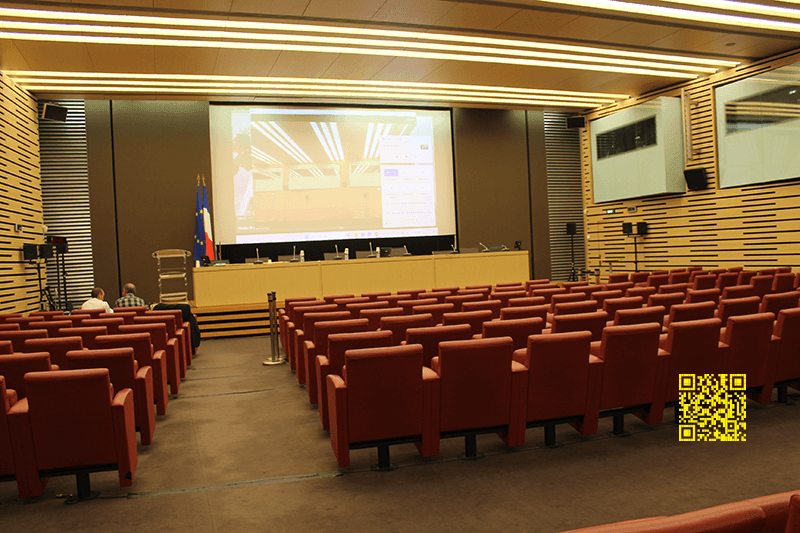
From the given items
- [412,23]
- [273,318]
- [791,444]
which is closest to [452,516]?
[791,444]

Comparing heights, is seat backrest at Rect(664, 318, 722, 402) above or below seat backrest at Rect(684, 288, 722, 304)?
below

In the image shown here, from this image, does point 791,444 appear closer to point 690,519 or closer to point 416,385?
point 416,385

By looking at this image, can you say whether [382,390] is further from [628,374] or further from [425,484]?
[628,374]

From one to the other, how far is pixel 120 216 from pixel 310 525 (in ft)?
37.6

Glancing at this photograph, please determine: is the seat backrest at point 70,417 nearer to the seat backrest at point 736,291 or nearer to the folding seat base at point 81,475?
the folding seat base at point 81,475

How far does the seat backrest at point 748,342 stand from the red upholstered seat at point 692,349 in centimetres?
8

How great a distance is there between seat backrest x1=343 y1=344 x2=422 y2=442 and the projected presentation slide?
10.3m

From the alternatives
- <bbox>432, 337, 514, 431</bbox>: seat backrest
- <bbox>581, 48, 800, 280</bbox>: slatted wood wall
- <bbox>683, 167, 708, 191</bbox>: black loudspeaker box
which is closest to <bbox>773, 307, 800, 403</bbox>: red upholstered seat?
<bbox>432, 337, 514, 431</bbox>: seat backrest

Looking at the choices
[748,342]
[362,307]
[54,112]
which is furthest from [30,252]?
[748,342]

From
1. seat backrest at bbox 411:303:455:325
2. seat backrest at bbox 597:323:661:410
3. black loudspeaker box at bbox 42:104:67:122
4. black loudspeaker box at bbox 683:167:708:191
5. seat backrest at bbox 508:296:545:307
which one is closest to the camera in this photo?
seat backrest at bbox 597:323:661:410

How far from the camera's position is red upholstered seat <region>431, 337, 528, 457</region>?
312cm

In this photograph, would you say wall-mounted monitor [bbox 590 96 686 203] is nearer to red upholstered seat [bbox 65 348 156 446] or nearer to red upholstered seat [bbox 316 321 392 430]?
red upholstered seat [bbox 316 321 392 430]

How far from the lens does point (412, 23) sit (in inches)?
340

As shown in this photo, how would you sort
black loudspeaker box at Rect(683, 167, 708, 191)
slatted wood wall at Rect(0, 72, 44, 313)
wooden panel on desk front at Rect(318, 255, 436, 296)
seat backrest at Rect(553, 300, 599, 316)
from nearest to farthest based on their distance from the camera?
seat backrest at Rect(553, 300, 599, 316) < slatted wood wall at Rect(0, 72, 44, 313) < wooden panel on desk front at Rect(318, 255, 436, 296) < black loudspeaker box at Rect(683, 167, 708, 191)
